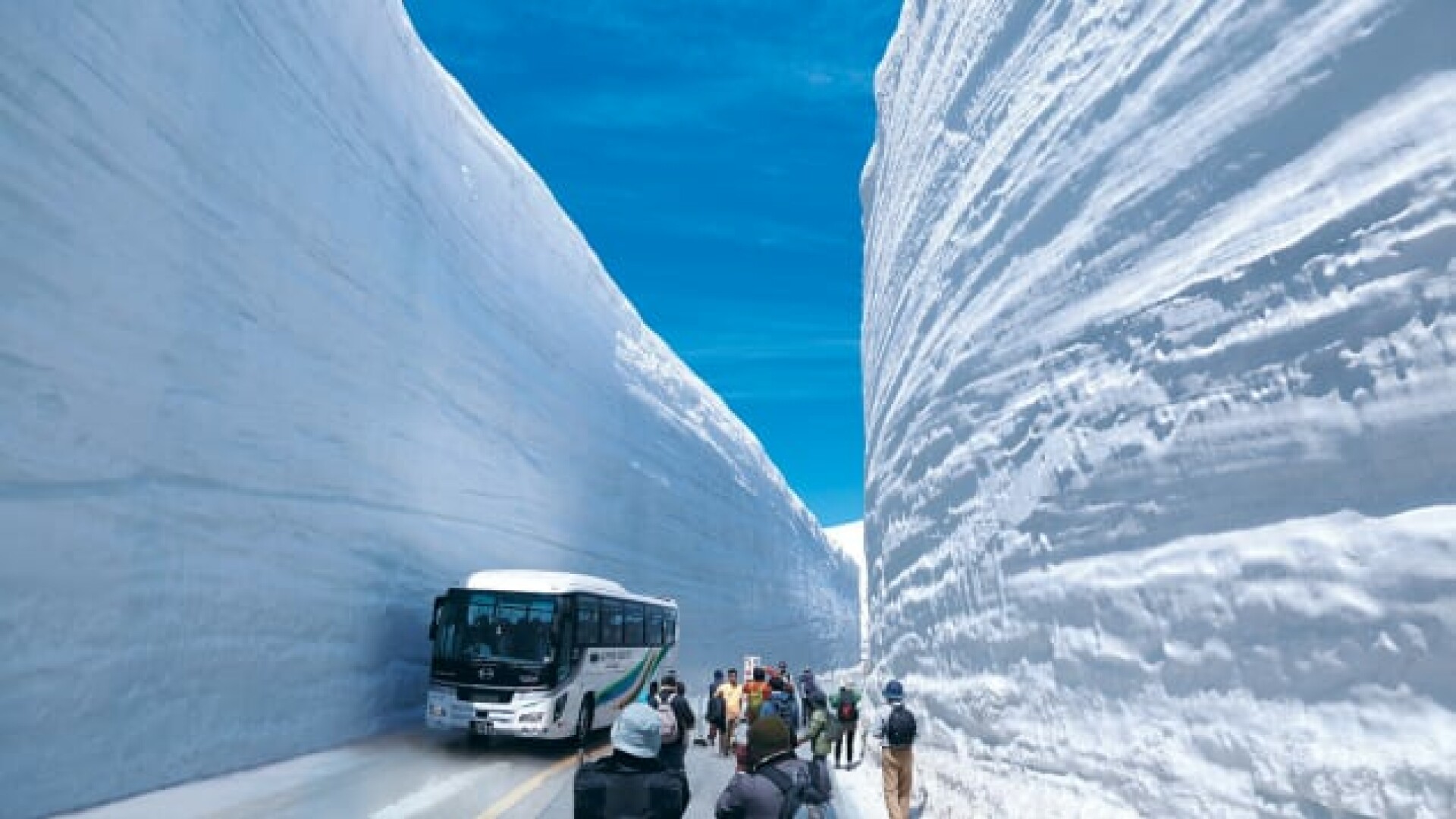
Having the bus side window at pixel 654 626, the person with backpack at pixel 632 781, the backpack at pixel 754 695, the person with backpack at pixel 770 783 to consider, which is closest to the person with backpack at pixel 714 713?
the backpack at pixel 754 695

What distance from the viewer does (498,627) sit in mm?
12055

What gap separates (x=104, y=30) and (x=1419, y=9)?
362 inches

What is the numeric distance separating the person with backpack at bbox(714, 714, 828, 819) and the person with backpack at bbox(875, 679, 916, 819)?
4.24m

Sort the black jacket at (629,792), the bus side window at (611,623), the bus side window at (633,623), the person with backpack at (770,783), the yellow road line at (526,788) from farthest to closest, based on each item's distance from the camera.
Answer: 1. the bus side window at (633,623)
2. the bus side window at (611,623)
3. the yellow road line at (526,788)
4. the person with backpack at (770,783)
5. the black jacket at (629,792)

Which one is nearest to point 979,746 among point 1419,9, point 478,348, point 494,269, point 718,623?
point 1419,9

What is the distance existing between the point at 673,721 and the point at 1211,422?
12.5ft

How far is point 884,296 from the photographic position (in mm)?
14867

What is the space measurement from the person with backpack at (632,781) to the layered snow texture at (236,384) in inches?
235

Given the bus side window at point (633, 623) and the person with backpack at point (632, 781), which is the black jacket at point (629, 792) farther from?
the bus side window at point (633, 623)

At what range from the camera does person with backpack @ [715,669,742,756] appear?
1180 cm

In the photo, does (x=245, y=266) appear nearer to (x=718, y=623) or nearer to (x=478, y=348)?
(x=478, y=348)

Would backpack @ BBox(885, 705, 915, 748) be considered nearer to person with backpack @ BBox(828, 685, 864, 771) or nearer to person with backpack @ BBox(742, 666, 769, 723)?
person with backpack @ BBox(742, 666, 769, 723)

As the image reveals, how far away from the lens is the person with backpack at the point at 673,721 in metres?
6.28

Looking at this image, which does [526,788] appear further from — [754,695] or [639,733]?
[639,733]
